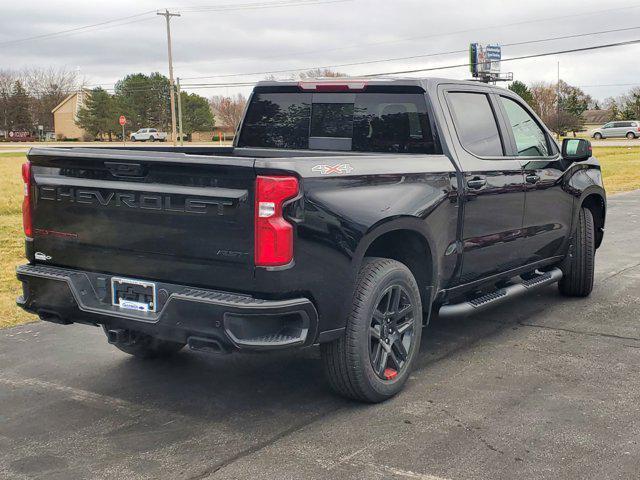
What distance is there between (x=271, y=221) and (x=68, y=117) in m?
120

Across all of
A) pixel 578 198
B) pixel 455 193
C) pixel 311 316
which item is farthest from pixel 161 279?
pixel 578 198

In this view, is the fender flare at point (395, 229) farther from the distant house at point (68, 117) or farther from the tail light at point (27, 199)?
the distant house at point (68, 117)

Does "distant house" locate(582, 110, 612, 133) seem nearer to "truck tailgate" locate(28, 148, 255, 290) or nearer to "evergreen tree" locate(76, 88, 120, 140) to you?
"evergreen tree" locate(76, 88, 120, 140)

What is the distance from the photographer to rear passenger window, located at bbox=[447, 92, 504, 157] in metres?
5.28

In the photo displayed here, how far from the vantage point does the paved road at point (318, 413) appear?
11.8 ft

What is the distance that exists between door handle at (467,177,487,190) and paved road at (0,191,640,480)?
1.18 meters

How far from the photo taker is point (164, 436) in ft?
12.9

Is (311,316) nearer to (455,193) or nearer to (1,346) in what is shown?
(455,193)

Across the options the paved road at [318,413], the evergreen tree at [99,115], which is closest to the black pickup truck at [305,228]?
the paved road at [318,413]

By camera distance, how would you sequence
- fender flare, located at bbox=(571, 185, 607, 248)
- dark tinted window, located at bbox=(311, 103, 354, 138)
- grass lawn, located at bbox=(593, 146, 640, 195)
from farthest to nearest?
grass lawn, located at bbox=(593, 146, 640, 195)
fender flare, located at bbox=(571, 185, 607, 248)
dark tinted window, located at bbox=(311, 103, 354, 138)

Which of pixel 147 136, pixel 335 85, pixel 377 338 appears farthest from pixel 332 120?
pixel 147 136

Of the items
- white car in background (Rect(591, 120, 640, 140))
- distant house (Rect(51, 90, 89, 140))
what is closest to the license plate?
white car in background (Rect(591, 120, 640, 140))

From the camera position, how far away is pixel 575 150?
6391 millimetres

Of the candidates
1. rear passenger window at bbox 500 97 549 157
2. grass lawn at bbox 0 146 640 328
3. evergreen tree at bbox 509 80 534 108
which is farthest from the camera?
evergreen tree at bbox 509 80 534 108
